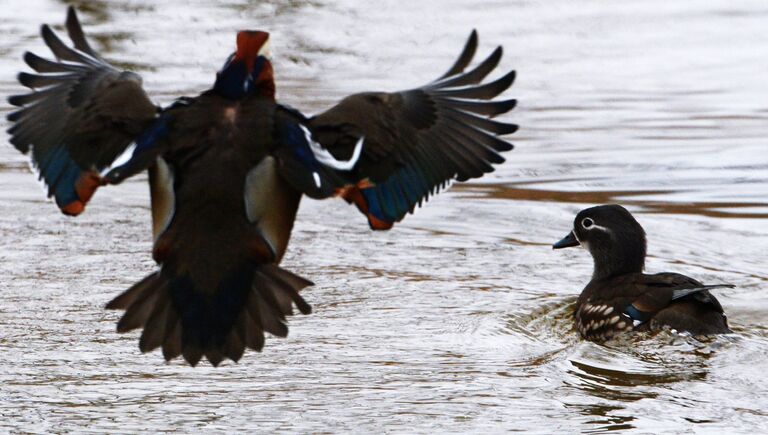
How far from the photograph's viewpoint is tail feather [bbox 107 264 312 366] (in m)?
5.26

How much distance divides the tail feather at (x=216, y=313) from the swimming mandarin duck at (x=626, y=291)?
2.61 m

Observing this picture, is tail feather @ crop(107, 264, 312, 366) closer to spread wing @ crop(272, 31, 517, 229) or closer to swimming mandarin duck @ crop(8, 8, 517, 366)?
swimming mandarin duck @ crop(8, 8, 517, 366)

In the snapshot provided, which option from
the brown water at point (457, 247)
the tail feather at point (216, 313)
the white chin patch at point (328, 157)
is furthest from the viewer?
the brown water at point (457, 247)

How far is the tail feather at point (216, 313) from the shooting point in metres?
5.26

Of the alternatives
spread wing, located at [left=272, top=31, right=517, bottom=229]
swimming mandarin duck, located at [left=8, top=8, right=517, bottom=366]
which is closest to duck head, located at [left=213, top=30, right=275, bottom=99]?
swimming mandarin duck, located at [left=8, top=8, right=517, bottom=366]

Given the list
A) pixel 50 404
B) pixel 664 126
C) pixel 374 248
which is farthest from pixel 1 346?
pixel 664 126

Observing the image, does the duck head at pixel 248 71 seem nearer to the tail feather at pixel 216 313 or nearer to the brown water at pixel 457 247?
the tail feather at pixel 216 313

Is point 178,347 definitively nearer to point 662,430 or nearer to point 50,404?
point 50,404

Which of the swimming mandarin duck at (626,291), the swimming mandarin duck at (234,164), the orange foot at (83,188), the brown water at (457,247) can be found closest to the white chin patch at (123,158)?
the swimming mandarin duck at (234,164)

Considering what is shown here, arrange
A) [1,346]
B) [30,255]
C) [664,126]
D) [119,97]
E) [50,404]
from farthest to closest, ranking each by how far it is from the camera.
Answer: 1. [664,126]
2. [30,255]
3. [1,346]
4. [50,404]
5. [119,97]

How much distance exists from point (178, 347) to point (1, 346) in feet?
6.54

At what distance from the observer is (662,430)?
5824mm

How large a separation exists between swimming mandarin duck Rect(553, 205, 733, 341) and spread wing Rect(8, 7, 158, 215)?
282 cm

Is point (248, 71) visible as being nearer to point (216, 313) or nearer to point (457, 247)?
point (216, 313)
